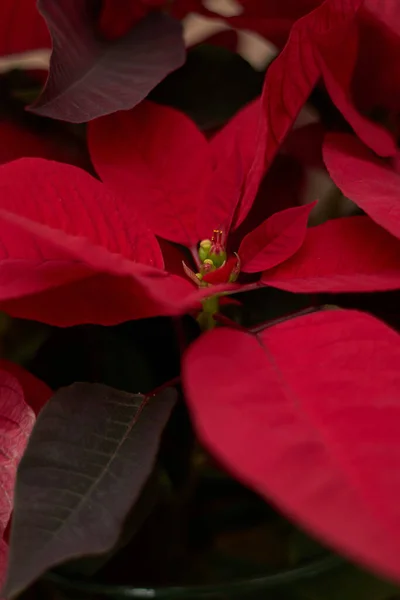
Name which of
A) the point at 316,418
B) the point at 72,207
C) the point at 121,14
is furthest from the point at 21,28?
the point at 316,418

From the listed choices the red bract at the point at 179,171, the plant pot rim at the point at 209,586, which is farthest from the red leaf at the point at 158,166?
the plant pot rim at the point at 209,586

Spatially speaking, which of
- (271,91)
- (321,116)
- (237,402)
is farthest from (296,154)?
(237,402)

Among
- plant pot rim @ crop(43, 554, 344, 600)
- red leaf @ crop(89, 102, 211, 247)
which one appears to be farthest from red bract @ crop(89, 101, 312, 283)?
plant pot rim @ crop(43, 554, 344, 600)

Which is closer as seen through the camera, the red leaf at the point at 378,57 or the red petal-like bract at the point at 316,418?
the red petal-like bract at the point at 316,418

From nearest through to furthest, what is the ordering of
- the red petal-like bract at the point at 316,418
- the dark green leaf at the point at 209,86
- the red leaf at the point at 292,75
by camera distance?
the red petal-like bract at the point at 316,418
the red leaf at the point at 292,75
the dark green leaf at the point at 209,86

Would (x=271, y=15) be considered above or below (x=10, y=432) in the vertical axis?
above

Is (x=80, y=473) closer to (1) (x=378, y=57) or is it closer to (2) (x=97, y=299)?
(2) (x=97, y=299)

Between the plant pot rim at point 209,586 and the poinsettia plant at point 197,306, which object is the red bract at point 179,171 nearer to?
the poinsettia plant at point 197,306
